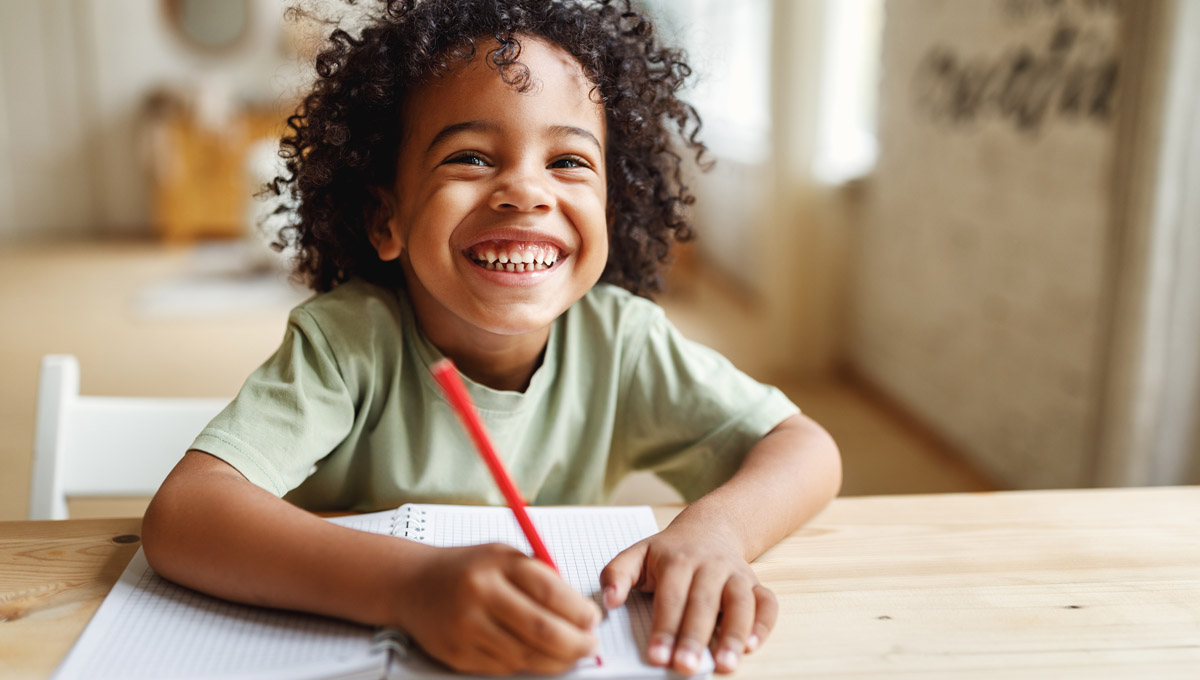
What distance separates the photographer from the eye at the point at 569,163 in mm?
832

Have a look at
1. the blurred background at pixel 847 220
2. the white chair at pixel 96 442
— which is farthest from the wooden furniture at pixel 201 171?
the white chair at pixel 96 442

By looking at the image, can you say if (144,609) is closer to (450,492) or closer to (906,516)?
(450,492)

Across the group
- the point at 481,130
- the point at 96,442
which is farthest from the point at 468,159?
the point at 96,442

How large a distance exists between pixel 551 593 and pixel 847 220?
9.72ft

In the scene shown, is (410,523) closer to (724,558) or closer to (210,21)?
(724,558)

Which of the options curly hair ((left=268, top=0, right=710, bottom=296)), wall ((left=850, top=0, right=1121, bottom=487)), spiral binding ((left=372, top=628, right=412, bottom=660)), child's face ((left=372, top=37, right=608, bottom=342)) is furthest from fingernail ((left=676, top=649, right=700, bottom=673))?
wall ((left=850, top=0, right=1121, bottom=487))

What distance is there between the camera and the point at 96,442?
950 millimetres

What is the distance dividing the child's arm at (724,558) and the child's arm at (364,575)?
51 millimetres

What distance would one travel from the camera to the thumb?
0.61 meters

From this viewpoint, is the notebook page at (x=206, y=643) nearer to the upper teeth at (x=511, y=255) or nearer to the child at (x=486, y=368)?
the child at (x=486, y=368)

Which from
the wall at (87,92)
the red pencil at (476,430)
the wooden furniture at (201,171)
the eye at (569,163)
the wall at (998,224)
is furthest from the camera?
the wall at (87,92)

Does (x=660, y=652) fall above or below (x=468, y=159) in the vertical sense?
below

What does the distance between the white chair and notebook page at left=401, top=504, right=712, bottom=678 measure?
0.34 m

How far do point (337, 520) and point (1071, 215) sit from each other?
6.06 ft
